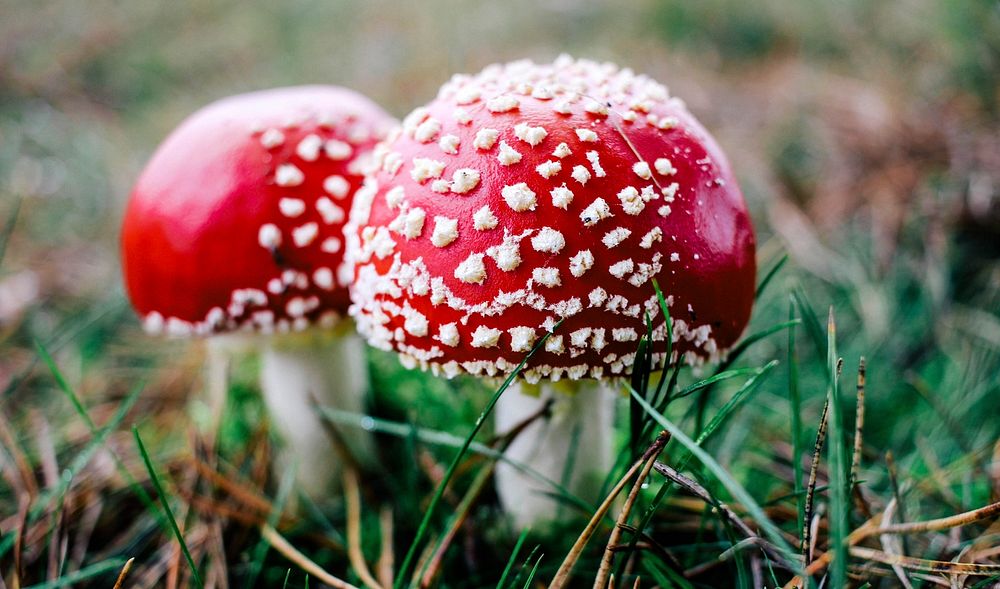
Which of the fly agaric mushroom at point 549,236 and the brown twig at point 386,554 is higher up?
the fly agaric mushroom at point 549,236

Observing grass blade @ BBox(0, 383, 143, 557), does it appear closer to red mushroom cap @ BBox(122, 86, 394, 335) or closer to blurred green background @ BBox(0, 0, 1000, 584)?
red mushroom cap @ BBox(122, 86, 394, 335)

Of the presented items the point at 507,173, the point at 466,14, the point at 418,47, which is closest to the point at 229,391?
the point at 507,173

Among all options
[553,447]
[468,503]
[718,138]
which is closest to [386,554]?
[468,503]

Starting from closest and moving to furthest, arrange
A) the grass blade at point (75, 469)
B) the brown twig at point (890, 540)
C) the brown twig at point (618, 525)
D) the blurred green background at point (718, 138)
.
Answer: the brown twig at point (618, 525)
the brown twig at point (890, 540)
the grass blade at point (75, 469)
the blurred green background at point (718, 138)

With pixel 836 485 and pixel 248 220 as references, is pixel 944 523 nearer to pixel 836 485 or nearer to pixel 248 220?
Result: pixel 836 485

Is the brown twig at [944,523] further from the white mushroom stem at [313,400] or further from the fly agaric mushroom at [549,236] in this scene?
the white mushroom stem at [313,400]

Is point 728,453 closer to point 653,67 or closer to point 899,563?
point 899,563

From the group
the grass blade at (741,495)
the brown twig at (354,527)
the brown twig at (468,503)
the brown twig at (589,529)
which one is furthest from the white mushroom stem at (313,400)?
the grass blade at (741,495)
